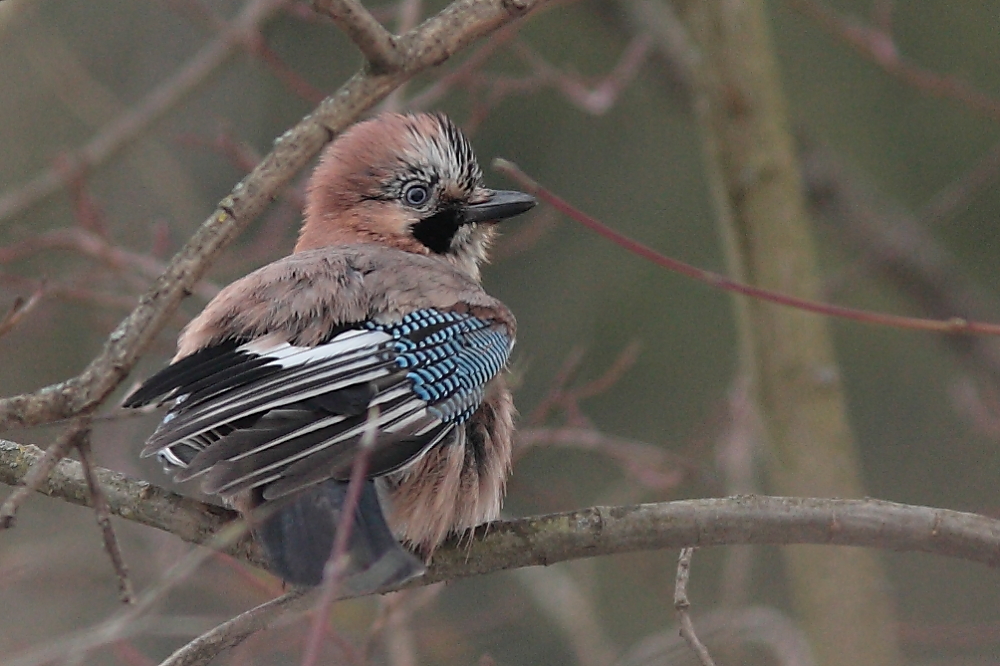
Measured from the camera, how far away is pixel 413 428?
234 cm

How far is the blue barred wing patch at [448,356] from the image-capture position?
2.45 m

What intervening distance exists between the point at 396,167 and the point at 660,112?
3063 millimetres

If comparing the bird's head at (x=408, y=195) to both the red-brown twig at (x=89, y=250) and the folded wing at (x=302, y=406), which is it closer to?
the red-brown twig at (x=89, y=250)

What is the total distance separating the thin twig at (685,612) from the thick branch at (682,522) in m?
0.08

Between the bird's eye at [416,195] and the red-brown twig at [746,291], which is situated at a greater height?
the bird's eye at [416,195]

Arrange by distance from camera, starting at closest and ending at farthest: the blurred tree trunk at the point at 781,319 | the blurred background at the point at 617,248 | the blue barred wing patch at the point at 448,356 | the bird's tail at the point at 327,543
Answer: the bird's tail at the point at 327,543
the blue barred wing patch at the point at 448,356
the blurred tree trunk at the point at 781,319
the blurred background at the point at 617,248

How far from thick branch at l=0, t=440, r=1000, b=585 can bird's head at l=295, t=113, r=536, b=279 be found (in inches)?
48.5

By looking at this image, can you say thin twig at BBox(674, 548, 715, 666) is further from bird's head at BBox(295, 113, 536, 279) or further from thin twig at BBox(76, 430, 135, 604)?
bird's head at BBox(295, 113, 536, 279)

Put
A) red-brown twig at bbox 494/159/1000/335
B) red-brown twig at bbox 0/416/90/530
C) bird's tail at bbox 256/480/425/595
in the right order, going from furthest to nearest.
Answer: bird's tail at bbox 256/480/425/595
red-brown twig at bbox 494/159/1000/335
red-brown twig at bbox 0/416/90/530

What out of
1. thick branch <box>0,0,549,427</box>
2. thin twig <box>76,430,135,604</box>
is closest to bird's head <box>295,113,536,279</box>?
thick branch <box>0,0,549,427</box>

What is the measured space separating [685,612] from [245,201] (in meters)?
1.02

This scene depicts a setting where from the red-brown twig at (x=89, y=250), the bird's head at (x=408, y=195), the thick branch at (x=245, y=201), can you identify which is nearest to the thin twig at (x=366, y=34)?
the thick branch at (x=245, y=201)

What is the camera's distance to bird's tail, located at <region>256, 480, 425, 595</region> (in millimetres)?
2041

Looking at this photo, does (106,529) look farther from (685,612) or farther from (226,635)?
(685,612)
